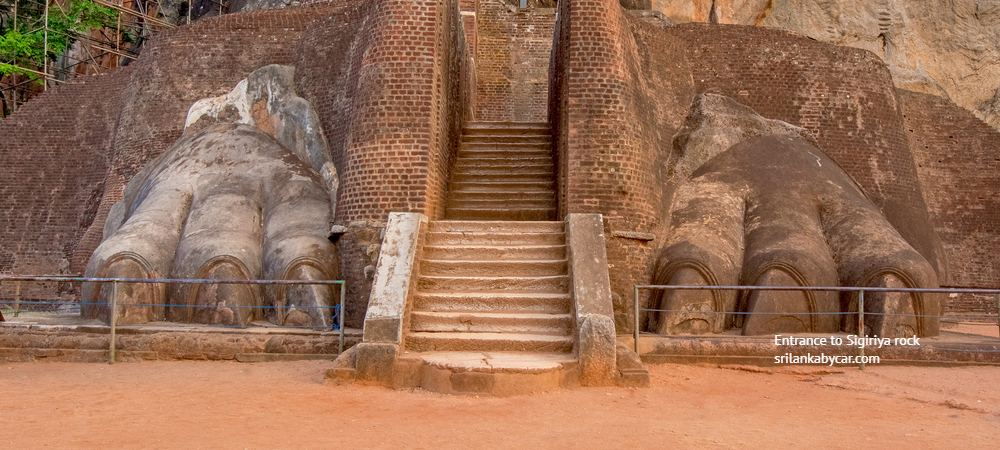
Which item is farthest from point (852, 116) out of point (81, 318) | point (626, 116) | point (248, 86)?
point (81, 318)

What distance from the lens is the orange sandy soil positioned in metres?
5.00

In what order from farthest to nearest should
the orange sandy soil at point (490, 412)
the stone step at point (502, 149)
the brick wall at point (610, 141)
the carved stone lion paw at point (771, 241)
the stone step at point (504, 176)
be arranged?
the stone step at point (502, 149) < the stone step at point (504, 176) < the brick wall at point (610, 141) < the carved stone lion paw at point (771, 241) < the orange sandy soil at point (490, 412)

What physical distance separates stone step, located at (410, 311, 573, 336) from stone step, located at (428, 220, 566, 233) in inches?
60.9

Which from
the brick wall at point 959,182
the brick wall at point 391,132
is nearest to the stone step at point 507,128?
the brick wall at point 391,132

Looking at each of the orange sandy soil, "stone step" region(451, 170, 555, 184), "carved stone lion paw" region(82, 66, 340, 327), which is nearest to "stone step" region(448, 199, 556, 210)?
"stone step" region(451, 170, 555, 184)

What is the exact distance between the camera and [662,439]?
5.05m

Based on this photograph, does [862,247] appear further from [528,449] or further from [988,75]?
[988,75]

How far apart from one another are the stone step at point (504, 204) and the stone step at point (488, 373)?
386 cm

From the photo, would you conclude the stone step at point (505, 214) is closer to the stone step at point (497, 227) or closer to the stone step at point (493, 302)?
the stone step at point (497, 227)

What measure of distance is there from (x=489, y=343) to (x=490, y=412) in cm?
140

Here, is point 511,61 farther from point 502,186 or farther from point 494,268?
point 494,268

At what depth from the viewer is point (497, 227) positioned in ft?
29.6

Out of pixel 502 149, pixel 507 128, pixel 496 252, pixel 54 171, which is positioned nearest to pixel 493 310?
pixel 496 252

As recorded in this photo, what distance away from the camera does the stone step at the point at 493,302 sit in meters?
7.70
